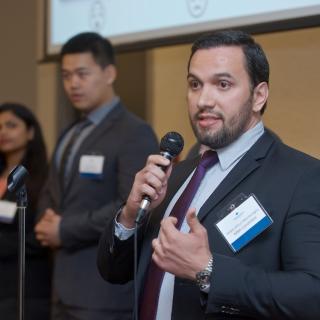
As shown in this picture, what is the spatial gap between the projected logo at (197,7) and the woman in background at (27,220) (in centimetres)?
94

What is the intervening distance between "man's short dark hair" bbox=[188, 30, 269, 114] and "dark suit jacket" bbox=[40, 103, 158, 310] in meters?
0.87

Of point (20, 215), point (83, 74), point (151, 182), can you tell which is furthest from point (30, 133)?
point (151, 182)

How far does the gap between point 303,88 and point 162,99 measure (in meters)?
0.98

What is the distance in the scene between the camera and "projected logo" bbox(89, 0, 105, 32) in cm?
302

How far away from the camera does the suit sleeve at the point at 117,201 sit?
2279 mm

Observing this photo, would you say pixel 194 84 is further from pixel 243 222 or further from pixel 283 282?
pixel 283 282

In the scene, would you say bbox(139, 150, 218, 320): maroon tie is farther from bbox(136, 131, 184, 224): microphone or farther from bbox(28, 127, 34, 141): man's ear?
bbox(28, 127, 34, 141): man's ear

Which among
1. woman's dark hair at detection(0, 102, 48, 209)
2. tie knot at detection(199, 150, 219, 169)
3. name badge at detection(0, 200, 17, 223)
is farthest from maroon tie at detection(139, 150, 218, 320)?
woman's dark hair at detection(0, 102, 48, 209)

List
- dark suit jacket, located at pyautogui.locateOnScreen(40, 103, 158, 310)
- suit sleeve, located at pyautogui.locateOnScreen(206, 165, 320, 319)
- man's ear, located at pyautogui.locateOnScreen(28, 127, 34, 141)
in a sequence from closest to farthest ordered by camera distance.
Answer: suit sleeve, located at pyautogui.locateOnScreen(206, 165, 320, 319)
dark suit jacket, located at pyautogui.locateOnScreen(40, 103, 158, 310)
man's ear, located at pyautogui.locateOnScreen(28, 127, 34, 141)

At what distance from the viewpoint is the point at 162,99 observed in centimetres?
330

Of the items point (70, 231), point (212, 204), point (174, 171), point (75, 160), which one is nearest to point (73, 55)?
point (75, 160)

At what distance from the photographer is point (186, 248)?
123cm

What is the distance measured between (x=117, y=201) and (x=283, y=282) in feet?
3.84

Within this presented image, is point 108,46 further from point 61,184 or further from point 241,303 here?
point 241,303
